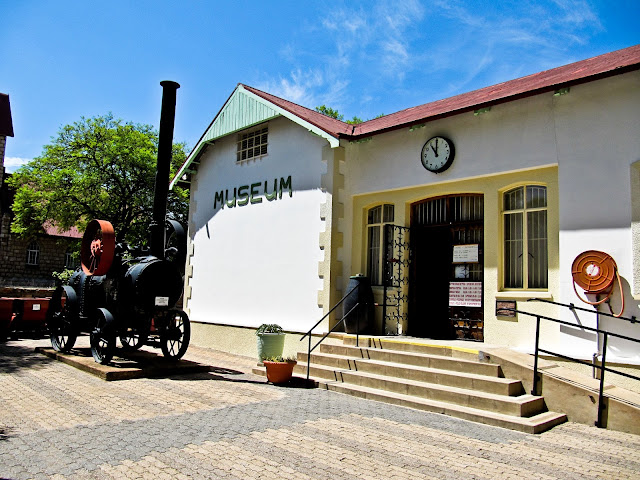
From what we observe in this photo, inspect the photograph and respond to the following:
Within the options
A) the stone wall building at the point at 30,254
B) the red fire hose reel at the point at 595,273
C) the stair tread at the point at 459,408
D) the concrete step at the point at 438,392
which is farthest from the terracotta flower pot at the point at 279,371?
the stone wall building at the point at 30,254

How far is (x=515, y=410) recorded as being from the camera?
627cm

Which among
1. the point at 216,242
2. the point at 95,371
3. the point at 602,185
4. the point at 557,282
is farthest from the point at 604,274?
the point at 216,242

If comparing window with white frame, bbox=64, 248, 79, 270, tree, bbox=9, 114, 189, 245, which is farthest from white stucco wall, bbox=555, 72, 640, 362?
window with white frame, bbox=64, 248, 79, 270

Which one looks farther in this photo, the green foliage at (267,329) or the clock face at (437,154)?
the green foliage at (267,329)

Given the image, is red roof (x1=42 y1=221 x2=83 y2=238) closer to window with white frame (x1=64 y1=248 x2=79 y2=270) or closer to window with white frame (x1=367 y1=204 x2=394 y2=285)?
window with white frame (x1=64 y1=248 x2=79 y2=270)

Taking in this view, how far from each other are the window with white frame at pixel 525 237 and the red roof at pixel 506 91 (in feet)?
5.28

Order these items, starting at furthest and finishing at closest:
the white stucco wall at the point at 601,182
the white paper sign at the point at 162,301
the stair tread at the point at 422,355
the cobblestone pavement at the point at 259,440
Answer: the white paper sign at the point at 162,301
the stair tread at the point at 422,355
the white stucco wall at the point at 601,182
the cobblestone pavement at the point at 259,440

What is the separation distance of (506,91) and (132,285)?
7.39 meters

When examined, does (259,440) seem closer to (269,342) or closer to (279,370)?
(279,370)

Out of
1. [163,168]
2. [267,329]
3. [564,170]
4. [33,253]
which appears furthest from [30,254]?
[564,170]

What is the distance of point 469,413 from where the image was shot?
21.0ft

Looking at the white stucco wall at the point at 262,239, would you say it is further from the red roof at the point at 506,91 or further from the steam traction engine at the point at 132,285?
the steam traction engine at the point at 132,285

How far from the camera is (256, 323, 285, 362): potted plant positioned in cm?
1009

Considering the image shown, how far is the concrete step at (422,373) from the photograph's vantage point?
268 inches
